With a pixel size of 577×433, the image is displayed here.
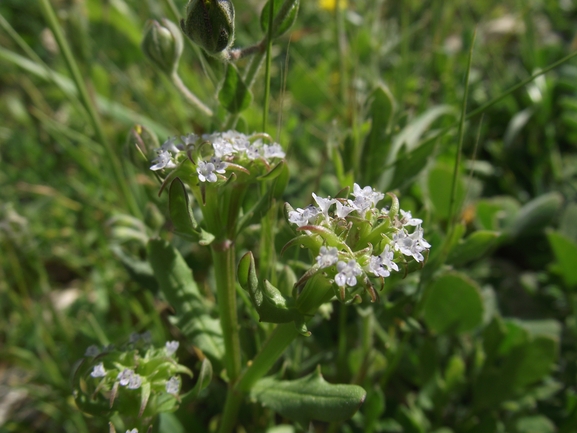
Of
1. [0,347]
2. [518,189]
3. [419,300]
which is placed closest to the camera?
[419,300]

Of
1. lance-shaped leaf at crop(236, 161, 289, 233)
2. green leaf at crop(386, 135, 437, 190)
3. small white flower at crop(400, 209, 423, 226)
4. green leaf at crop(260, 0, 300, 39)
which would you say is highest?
green leaf at crop(386, 135, 437, 190)

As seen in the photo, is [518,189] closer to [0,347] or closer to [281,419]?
[281,419]

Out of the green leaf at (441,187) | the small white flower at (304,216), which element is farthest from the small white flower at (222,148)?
the green leaf at (441,187)

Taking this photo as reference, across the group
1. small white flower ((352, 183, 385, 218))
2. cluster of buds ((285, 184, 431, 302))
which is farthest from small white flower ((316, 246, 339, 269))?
small white flower ((352, 183, 385, 218))

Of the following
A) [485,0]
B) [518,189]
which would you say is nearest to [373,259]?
[518,189]

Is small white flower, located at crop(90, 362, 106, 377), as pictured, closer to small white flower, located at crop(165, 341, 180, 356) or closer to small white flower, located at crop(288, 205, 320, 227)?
small white flower, located at crop(165, 341, 180, 356)

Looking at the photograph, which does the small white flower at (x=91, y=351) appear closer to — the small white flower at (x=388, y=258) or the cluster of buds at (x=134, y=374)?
the cluster of buds at (x=134, y=374)
